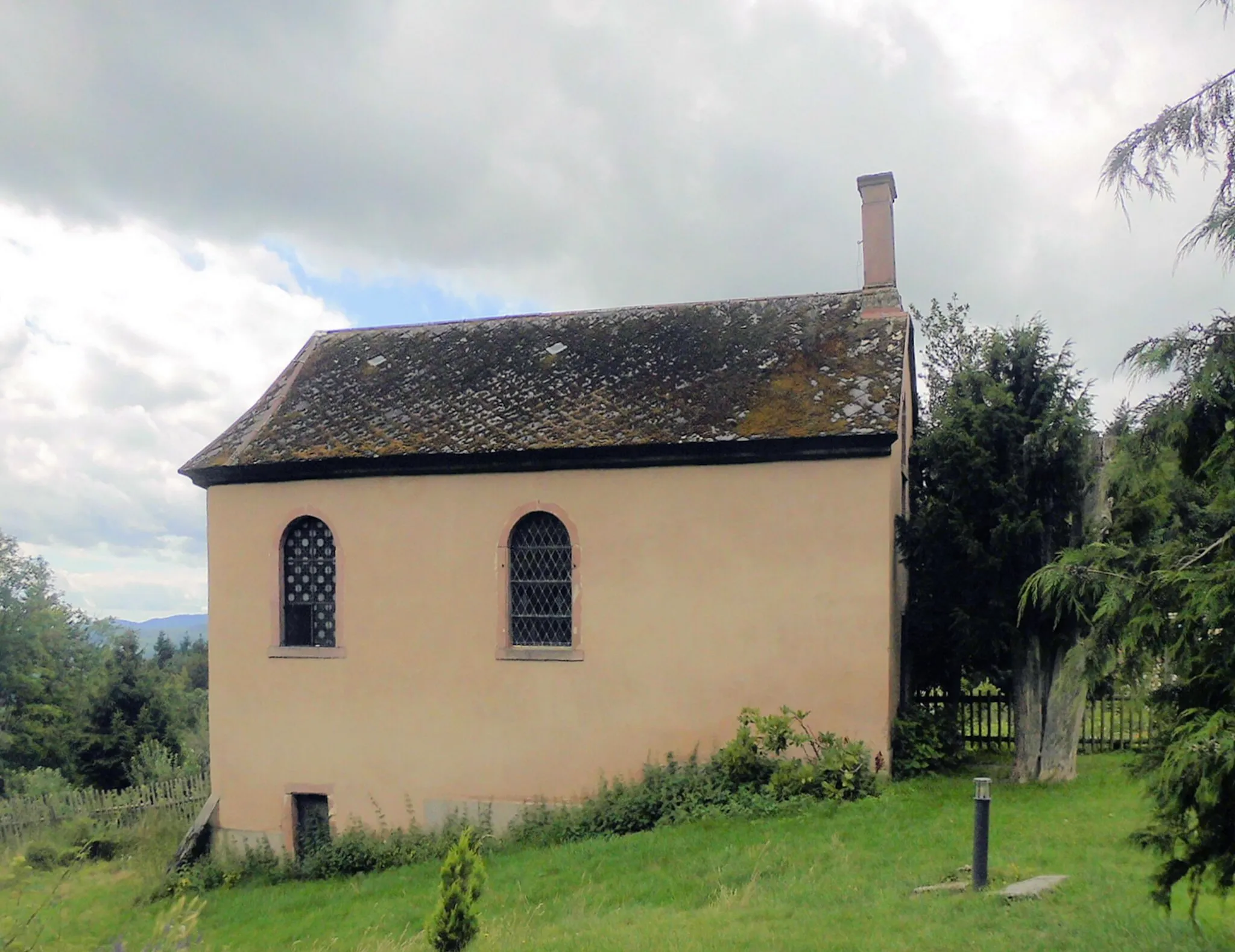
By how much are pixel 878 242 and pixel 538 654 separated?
784cm

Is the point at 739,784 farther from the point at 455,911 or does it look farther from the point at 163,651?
the point at 163,651

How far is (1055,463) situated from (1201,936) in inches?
288

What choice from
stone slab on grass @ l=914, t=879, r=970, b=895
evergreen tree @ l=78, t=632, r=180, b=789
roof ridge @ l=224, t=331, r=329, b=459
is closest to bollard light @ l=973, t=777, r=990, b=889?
stone slab on grass @ l=914, t=879, r=970, b=895

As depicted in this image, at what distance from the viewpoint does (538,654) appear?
47.3ft

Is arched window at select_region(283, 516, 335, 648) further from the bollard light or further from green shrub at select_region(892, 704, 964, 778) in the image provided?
the bollard light

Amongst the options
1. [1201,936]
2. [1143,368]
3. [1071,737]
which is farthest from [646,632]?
[1143,368]

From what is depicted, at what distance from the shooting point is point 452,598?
48.9 feet

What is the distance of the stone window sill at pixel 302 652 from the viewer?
15383mm

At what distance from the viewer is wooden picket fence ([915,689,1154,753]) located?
48.1ft

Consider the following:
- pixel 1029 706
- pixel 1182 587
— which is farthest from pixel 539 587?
pixel 1182 587

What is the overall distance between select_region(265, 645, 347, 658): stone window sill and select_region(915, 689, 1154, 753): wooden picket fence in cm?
836

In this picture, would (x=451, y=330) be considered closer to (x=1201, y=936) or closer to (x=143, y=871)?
(x=143, y=871)

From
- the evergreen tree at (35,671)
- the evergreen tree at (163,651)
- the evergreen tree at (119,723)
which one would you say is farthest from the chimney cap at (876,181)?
the evergreen tree at (163,651)

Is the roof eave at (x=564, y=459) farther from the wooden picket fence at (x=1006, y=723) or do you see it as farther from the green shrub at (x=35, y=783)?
the green shrub at (x=35, y=783)
